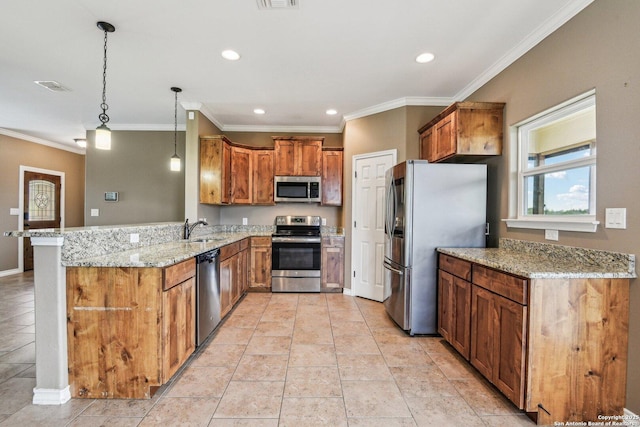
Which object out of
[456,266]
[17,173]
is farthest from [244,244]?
[17,173]

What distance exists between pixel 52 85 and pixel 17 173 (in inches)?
130

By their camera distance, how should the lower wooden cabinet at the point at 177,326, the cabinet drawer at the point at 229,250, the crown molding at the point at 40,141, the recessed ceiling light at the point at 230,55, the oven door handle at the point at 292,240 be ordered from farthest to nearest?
the crown molding at the point at 40,141 → the oven door handle at the point at 292,240 → the cabinet drawer at the point at 229,250 → the recessed ceiling light at the point at 230,55 → the lower wooden cabinet at the point at 177,326

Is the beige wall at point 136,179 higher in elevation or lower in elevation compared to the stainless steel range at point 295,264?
higher

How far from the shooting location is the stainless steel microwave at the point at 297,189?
4465mm

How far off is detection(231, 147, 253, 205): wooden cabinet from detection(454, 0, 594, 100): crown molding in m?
3.26

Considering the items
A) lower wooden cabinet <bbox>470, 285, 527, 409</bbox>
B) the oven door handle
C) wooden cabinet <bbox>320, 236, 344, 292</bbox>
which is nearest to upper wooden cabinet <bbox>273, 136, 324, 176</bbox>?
the oven door handle

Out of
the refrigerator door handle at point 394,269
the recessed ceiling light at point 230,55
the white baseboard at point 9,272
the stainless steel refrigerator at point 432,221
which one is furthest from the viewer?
the white baseboard at point 9,272

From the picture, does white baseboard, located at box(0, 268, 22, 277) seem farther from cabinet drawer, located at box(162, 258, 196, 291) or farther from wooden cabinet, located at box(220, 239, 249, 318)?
cabinet drawer, located at box(162, 258, 196, 291)

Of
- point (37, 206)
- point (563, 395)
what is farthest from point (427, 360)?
point (37, 206)

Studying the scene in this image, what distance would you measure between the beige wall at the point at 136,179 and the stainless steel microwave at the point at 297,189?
1.83 m

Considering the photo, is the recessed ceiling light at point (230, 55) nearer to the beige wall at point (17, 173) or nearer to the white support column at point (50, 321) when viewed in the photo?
the white support column at point (50, 321)

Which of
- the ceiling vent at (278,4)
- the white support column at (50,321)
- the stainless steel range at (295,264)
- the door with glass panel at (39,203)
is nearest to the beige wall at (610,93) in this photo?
the ceiling vent at (278,4)

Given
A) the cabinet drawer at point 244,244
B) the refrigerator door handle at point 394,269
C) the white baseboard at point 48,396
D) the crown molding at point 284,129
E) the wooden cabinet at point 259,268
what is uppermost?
the crown molding at point 284,129

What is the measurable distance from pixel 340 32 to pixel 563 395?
294 cm
